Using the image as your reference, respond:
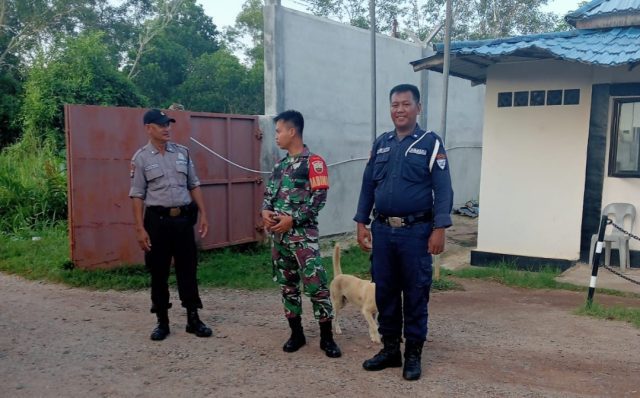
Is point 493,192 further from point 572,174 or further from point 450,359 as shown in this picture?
point 450,359

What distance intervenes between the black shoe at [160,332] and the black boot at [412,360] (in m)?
1.98

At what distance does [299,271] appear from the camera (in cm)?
420

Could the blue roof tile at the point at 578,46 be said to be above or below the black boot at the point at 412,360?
above

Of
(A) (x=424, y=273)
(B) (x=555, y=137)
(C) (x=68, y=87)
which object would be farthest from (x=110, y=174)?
(C) (x=68, y=87)

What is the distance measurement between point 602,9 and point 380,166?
5.06 m

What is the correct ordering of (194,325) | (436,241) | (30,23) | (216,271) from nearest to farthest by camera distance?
(436,241)
(194,325)
(216,271)
(30,23)

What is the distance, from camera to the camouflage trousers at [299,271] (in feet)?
13.4

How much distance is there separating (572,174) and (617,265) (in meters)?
1.31

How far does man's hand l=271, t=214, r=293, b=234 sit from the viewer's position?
399 cm

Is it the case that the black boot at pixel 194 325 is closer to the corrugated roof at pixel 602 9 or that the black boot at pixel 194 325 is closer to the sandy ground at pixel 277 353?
the sandy ground at pixel 277 353

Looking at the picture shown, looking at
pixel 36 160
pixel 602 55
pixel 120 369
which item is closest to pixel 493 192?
pixel 602 55

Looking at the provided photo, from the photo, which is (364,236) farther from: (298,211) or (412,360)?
(412,360)

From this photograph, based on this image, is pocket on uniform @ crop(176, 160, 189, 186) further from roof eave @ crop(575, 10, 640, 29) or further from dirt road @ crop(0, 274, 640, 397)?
roof eave @ crop(575, 10, 640, 29)

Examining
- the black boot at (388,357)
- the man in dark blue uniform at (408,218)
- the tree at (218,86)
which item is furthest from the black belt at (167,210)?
the tree at (218,86)
